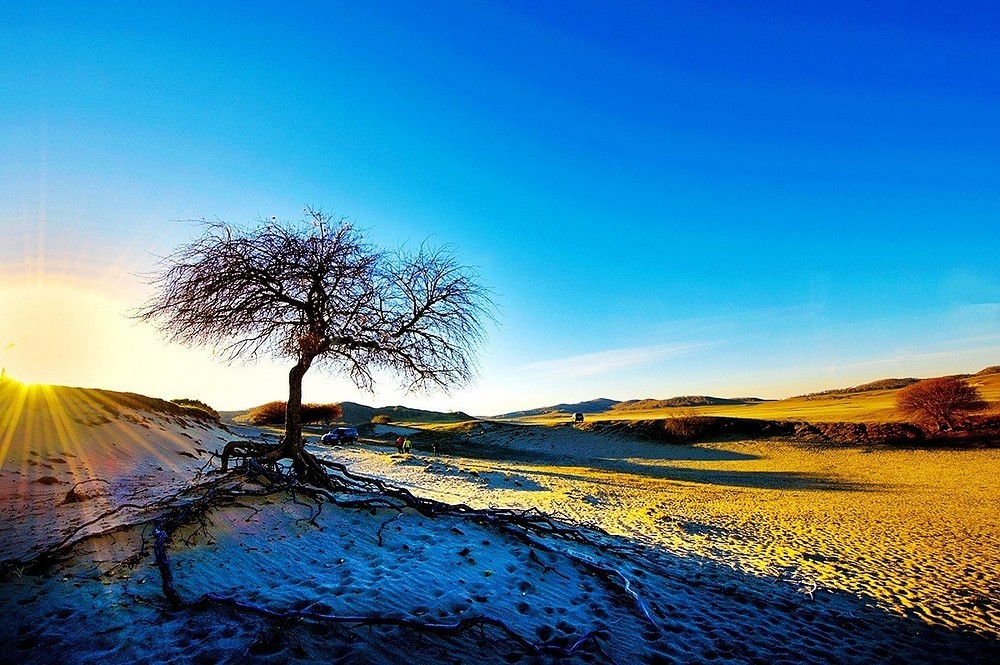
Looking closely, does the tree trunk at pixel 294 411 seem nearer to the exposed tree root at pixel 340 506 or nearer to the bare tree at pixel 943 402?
the exposed tree root at pixel 340 506

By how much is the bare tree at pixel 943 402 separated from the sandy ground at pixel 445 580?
103 feet

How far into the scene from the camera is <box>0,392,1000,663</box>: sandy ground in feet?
14.7

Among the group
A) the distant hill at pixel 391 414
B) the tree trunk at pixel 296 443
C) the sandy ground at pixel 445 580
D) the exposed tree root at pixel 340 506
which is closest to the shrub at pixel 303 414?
the distant hill at pixel 391 414

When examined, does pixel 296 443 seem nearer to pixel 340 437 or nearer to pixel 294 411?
pixel 294 411

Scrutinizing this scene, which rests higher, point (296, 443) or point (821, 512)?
point (296, 443)

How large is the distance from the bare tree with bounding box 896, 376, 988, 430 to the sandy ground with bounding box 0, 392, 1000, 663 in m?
31.5

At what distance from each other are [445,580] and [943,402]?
48320 mm

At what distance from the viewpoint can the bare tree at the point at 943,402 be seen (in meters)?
36.8

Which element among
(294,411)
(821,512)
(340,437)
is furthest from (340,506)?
(340,437)

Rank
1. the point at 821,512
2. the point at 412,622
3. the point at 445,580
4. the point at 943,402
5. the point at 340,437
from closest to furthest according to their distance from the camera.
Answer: the point at 412,622, the point at 445,580, the point at 821,512, the point at 943,402, the point at 340,437

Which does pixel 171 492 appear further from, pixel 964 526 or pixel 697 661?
pixel 964 526

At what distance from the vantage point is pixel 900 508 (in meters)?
16.1

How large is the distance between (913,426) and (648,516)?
38199 millimetres

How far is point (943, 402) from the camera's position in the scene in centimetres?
3703
